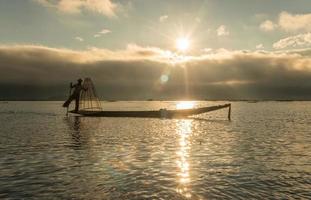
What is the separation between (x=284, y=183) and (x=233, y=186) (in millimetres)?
3166

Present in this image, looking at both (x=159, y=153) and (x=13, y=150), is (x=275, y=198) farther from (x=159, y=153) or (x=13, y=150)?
(x=13, y=150)

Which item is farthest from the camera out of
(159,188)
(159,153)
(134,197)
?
(159,153)

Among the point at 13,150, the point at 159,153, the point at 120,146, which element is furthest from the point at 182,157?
the point at 13,150

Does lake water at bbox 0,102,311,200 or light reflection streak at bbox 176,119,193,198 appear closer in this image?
lake water at bbox 0,102,311,200

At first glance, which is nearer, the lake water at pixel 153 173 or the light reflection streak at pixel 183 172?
the lake water at pixel 153 173

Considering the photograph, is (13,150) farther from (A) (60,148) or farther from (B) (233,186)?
(B) (233,186)

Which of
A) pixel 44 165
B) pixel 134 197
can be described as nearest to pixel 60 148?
pixel 44 165

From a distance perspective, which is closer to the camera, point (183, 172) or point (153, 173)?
point (153, 173)

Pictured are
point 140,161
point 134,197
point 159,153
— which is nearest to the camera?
point 134,197

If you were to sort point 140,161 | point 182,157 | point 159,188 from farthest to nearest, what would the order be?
point 182,157 < point 140,161 < point 159,188

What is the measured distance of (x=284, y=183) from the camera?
18266 mm

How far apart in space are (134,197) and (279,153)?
1821cm

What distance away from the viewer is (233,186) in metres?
17.3

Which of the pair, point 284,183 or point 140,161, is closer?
point 284,183
